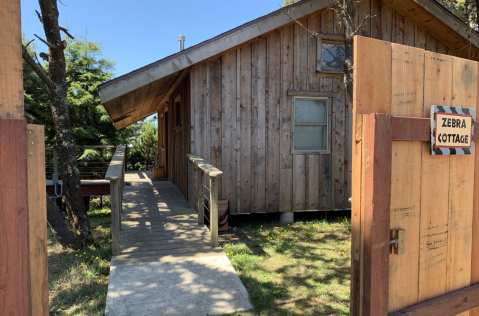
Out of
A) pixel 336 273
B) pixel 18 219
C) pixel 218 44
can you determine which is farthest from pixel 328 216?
pixel 18 219

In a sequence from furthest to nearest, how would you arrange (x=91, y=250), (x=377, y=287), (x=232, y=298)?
(x=91, y=250) → (x=232, y=298) → (x=377, y=287)

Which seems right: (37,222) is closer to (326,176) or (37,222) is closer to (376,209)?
(376,209)

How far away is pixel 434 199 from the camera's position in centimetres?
203

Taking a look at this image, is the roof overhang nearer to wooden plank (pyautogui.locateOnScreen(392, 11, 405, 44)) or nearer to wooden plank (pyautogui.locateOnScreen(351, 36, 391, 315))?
wooden plank (pyautogui.locateOnScreen(392, 11, 405, 44))

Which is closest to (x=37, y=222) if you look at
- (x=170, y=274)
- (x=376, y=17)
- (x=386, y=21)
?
(x=170, y=274)

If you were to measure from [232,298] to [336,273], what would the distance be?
1.54 metres

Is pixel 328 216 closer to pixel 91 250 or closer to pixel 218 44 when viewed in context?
pixel 218 44

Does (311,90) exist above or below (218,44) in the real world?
below

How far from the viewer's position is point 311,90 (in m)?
7.22

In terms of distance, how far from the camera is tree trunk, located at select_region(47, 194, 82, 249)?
514 cm

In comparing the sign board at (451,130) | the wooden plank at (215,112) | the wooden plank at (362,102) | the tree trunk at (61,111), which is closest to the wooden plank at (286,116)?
the wooden plank at (215,112)

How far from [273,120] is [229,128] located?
935 millimetres

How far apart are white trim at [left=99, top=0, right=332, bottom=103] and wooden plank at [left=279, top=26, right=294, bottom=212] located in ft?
1.65

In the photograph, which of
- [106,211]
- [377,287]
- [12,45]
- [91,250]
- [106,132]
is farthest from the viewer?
[106,132]
